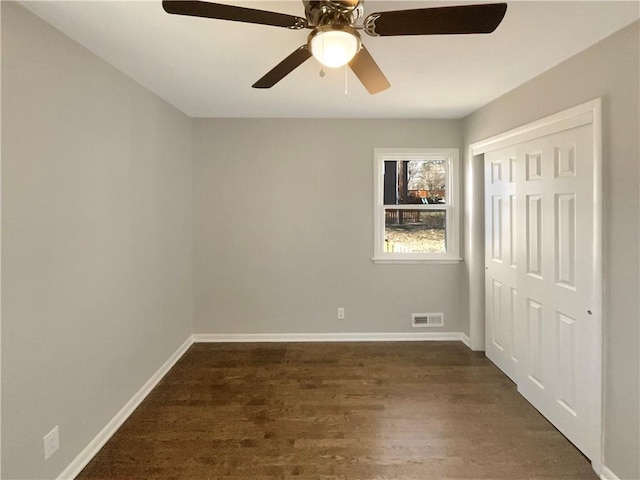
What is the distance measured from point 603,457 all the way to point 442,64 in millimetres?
2540

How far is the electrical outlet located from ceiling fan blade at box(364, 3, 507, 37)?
2.46 metres

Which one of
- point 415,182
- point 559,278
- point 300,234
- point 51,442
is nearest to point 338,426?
point 51,442

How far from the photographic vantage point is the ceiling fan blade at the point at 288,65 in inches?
62.1

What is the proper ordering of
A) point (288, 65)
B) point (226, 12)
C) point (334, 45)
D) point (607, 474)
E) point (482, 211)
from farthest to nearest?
1. point (482, 211)
2. point (607, 474)
3. point (288, 65)
4. point (334, 45)
5. point (226, 12)

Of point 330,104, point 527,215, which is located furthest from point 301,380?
point 330,104

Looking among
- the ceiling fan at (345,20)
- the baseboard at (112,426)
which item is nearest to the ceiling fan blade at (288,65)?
the ceiling fan at (345,20)

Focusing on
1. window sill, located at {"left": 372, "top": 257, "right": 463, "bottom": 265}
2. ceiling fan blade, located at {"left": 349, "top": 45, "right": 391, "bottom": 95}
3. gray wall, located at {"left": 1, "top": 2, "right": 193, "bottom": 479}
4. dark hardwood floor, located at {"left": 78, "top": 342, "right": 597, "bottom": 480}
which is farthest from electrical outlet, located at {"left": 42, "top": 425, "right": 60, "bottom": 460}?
window sill, located at {"left": 372, "top": 257, "right": 463, "bottom": 265}

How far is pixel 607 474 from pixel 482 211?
2.29m

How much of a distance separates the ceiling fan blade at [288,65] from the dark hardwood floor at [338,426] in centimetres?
217

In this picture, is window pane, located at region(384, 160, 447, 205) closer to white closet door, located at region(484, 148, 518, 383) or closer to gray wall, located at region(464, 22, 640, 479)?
white closet door, located at region(484, 148, 518, 383)

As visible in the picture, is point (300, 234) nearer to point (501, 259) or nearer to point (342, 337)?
point (342, 337)

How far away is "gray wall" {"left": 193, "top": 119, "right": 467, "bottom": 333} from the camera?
12.5 feet

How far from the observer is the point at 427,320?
3.89 m

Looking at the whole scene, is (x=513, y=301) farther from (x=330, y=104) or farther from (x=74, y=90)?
(x=74, y=90)
